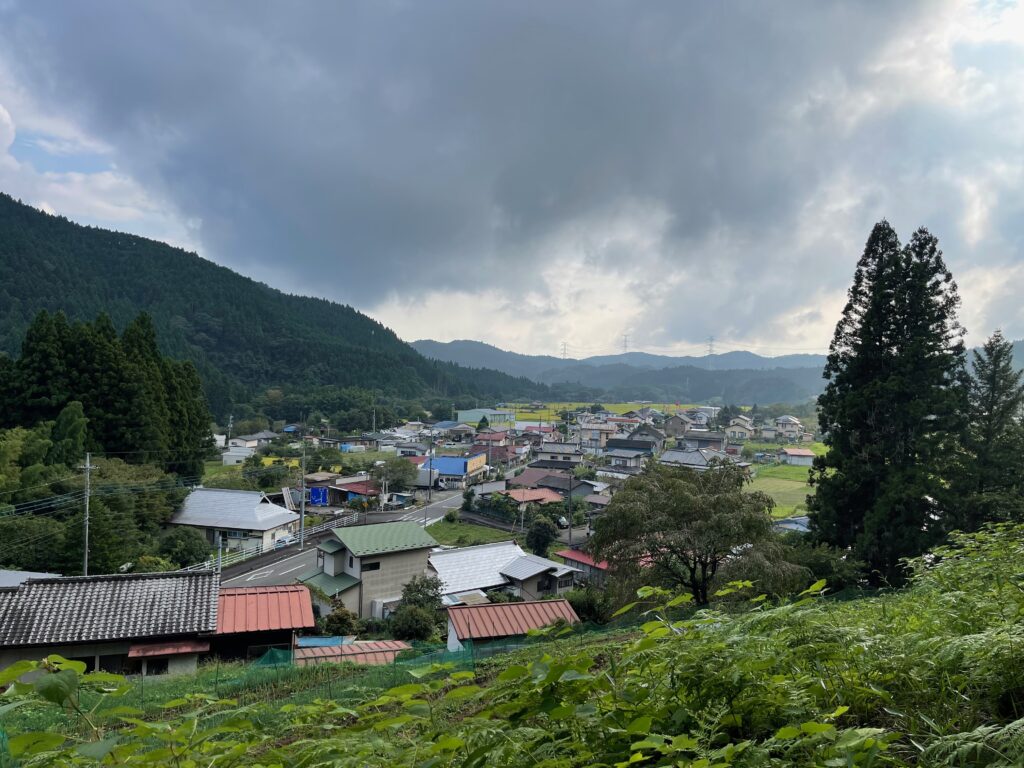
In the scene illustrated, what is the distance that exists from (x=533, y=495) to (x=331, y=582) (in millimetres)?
17276

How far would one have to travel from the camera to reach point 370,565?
55.9 ft

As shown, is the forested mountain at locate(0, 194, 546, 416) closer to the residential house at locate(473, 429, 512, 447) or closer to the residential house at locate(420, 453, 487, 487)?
the residential house at locate(473, 429, 512, 447)

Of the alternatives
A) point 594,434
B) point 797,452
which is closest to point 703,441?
point 797,452

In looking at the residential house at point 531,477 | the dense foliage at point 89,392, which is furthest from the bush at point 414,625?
the residential house at point 531,477

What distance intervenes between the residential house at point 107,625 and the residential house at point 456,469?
98.7 feet

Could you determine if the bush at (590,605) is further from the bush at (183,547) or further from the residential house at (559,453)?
the residential house at (559,453)

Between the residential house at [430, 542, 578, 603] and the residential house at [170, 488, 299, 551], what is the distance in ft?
27.1

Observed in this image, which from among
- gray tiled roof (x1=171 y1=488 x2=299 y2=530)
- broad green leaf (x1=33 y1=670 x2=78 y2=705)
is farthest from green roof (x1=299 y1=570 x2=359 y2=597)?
broad green leaf (x1=33 y1=670 x2=78 y2=705)

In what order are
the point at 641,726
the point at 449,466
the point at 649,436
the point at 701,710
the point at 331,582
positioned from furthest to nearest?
1. the point at 649,436
2. the point at 449,466
3. the point at 331,582
4. the point at 701,710
5. the point at 641,726

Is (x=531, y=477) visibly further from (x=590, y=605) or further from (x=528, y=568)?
(x=590, y=605)

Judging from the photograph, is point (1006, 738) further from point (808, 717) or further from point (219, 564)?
point (219, 564)

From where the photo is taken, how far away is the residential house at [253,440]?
49.1 meters

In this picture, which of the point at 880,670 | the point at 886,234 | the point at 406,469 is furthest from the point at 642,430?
the point at 880,670

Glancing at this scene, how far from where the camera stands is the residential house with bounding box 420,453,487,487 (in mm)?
40812
